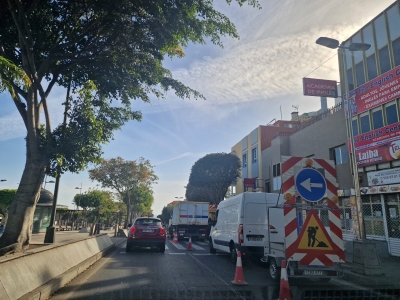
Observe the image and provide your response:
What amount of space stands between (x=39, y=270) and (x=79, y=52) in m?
7.14

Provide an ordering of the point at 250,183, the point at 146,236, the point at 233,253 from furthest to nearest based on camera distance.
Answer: the point at 250,183 → the point at 146,236 → the point at 233,253

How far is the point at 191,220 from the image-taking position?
26.6 m

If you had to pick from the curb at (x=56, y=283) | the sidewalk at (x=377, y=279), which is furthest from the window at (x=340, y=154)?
the curb at (x=56, y=283)

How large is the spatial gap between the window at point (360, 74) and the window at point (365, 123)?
1.92 meters

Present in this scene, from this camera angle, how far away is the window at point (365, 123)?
Result: 57.1ft

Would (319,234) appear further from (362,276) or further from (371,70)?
(371,70)

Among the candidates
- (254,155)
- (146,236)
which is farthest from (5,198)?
(146,236)

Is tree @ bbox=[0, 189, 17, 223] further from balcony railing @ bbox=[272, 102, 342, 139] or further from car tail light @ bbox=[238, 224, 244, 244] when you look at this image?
car tail light @ bbox=[238, 224, 244, 244]

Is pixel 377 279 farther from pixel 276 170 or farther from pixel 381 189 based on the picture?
pixel 276 170

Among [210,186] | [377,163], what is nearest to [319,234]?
[377,163]

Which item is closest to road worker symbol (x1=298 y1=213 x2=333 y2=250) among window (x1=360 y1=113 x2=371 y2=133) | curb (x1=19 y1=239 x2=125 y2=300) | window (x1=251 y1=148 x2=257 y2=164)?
curb (x1=19 y1=239 x2=125 y2=300)

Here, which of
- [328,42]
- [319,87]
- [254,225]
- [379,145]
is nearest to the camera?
[328,42]

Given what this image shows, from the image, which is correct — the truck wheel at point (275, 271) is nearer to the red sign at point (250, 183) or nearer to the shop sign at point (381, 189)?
the shop sign at point (381, 189)

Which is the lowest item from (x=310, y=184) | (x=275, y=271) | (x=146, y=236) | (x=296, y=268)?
(x=275, y=271)
